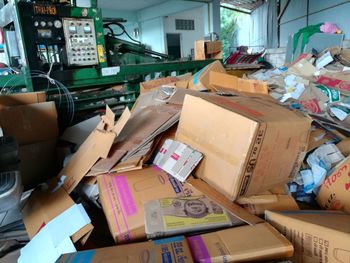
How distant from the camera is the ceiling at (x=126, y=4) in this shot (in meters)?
7.40

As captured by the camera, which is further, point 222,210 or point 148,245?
point 222,210

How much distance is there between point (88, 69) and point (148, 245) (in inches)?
71.9

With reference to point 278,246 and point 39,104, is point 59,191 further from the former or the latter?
point 278,246

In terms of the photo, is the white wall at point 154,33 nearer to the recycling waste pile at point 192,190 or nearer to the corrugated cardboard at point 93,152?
the recycling waste pile at point 192,190

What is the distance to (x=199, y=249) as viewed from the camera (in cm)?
82

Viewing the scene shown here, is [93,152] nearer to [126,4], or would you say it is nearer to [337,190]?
[337,190]

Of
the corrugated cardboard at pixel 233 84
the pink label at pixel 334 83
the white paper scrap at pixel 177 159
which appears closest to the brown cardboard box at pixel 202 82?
the corrugated cardboard at pixel 233 84

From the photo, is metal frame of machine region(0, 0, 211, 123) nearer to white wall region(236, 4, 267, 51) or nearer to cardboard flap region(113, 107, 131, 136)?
cardboard flap region(113, 107, 131, 136)

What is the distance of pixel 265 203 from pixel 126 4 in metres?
7.97

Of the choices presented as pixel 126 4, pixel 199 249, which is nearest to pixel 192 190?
pixel 199 249

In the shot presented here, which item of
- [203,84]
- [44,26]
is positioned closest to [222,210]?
[203,84]

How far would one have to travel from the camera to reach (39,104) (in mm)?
1821

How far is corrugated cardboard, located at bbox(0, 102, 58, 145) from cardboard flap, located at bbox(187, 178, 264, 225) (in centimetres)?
117

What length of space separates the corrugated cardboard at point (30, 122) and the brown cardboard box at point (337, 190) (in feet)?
5.62
